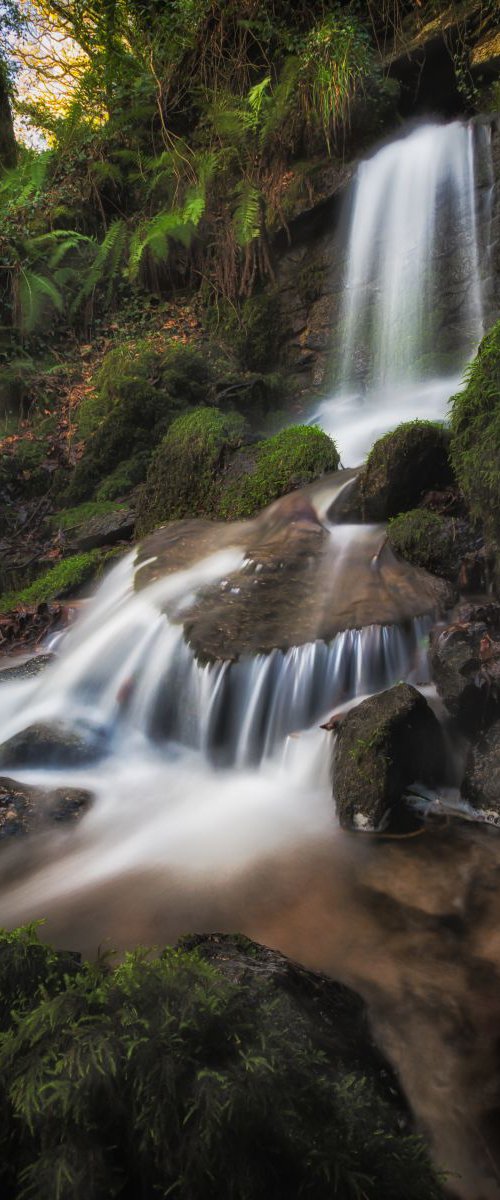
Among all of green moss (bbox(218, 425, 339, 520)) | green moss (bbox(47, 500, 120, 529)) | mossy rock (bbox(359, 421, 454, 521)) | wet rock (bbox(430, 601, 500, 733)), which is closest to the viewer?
wet rock (bbox(430, 601, 500, 733))

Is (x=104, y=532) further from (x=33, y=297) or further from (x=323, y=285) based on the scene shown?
(x=323, y=285)

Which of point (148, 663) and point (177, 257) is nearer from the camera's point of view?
point (148, 663)

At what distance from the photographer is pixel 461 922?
9.40 feet

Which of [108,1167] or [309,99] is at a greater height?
[309,99]

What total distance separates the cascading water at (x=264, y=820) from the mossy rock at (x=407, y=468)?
0.26 metres

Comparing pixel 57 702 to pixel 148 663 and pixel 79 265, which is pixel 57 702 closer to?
pixel 148 663

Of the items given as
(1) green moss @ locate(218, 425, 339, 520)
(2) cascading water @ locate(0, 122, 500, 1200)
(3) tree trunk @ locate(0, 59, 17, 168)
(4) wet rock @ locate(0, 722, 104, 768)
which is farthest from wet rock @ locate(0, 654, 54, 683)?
(3) tree trunk @ locate(0, 59, 17, 168)

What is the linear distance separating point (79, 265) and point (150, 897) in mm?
9907

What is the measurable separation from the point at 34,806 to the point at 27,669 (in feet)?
6.27

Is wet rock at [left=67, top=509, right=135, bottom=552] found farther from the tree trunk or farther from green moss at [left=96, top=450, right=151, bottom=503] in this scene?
the tree trunk

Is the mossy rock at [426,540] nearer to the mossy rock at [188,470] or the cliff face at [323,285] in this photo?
the mossy rock at [188,470]

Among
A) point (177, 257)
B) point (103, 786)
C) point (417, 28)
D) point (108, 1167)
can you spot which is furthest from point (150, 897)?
point (417, 28)

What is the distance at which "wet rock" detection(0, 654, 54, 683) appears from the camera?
564cm

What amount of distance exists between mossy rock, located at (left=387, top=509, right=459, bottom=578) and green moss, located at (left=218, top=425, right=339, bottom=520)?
1708 millimetres
